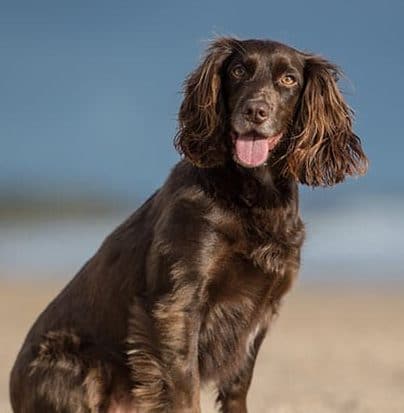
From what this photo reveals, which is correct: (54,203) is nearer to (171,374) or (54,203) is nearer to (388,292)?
(388,292)

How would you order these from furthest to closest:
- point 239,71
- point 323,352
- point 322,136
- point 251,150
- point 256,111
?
1. point 323,352
2. point 322,136
3. point 239,71
4. point 251,150
5. point 256,111

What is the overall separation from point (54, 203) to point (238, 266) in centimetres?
5327

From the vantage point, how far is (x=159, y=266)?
634cm

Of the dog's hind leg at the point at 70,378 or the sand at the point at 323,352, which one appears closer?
the dog's hind leg at the point at 70,378

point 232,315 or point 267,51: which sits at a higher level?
point 267,51

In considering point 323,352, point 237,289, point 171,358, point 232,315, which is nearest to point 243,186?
point 237,289

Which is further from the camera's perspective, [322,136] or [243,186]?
[322,136]

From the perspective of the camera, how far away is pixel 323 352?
46.1 ft

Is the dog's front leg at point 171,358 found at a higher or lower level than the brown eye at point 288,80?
lower

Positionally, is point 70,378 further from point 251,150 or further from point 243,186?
point 251,150

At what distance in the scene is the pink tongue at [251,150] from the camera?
6320 millimetres

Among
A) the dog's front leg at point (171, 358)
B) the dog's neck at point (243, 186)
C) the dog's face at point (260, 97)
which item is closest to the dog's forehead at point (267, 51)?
the dog's face at point (260, 97)

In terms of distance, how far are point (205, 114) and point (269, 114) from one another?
42 cm

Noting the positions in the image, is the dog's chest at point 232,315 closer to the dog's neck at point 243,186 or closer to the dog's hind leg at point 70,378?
the dog's neck at point 243,186
